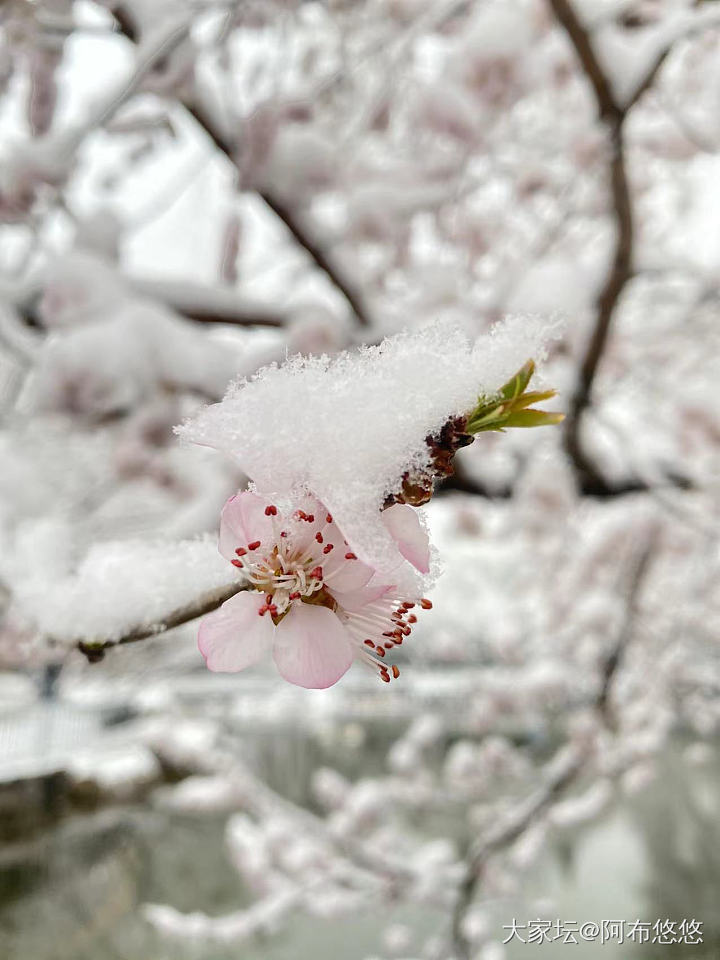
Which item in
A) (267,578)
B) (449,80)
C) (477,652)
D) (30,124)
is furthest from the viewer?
(477,652)

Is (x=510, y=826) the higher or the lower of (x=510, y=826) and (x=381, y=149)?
the lower

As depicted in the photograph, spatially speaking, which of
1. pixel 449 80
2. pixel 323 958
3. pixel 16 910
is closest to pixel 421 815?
pixel 323 958

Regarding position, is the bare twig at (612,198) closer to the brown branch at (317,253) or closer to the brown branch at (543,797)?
the brown branch at (317,253)

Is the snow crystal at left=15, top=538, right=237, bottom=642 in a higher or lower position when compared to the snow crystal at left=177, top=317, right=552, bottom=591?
lower

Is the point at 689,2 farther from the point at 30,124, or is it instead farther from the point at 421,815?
the point at 421,815

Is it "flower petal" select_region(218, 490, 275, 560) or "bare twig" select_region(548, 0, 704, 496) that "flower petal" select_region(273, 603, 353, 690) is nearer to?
"flower petal" select_region(218, 490, 275, 560)

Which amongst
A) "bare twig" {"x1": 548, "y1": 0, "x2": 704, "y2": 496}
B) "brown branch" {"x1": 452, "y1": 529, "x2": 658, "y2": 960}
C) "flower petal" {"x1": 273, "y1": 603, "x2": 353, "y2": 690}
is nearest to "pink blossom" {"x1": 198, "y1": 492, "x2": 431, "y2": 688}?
"flower petal" {"x1": 273, "y1": 603, "x2": 353, "y2": 690}

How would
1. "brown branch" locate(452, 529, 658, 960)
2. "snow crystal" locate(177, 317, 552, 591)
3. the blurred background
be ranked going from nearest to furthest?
"snow crystal" locate(177, 317, 552, 591) → the blurred background → "brown branch" locate(452, 529, 658, 960)
